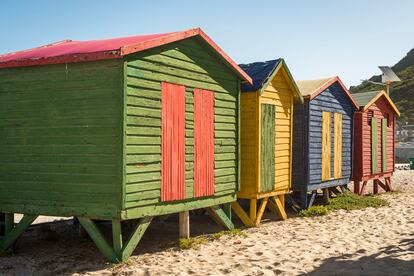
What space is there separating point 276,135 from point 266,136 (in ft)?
2.50

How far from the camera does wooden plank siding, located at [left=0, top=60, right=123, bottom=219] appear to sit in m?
8.12

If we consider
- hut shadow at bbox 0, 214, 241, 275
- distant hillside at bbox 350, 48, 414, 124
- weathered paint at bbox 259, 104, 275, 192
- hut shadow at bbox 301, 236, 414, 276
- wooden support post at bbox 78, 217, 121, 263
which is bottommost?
hut shadow at bbox 0, 214, 241, 275

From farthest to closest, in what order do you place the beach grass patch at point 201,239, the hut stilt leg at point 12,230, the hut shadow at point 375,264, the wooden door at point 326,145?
the wooden door at point 326,145 < the beach grass patch at point 201,239 < the hut stilt leg at point 12,230 < the hut shadow at point 375,264

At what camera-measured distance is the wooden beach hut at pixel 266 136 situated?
39.5 ft

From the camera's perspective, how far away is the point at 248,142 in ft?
39.9

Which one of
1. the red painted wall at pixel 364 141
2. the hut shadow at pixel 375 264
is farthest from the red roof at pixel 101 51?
the red painted wall at pixel 364 141

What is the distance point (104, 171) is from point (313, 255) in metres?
4.22

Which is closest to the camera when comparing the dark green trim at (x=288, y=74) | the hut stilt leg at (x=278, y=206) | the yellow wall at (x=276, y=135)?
the yellow wall at (x=276, y=135)

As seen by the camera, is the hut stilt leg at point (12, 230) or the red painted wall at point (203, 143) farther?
the red painted wall at point (203, 143)

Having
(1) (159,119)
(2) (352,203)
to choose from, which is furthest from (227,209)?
(2) (352,203)

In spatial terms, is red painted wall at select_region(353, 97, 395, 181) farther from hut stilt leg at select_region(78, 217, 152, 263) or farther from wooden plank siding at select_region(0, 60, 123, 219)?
wooden plank siding at select_region(0, 60, 123, 219)

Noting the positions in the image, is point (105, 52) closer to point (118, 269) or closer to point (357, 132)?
point (118, 269)

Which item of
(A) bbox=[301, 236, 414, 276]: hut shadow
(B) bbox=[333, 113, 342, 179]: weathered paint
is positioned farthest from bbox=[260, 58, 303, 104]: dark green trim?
(A) bbox=[301, 236, 414, 276]: hut shadow

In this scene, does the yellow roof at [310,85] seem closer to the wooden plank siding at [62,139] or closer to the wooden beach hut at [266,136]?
the wooden beach hut at [266,136]
